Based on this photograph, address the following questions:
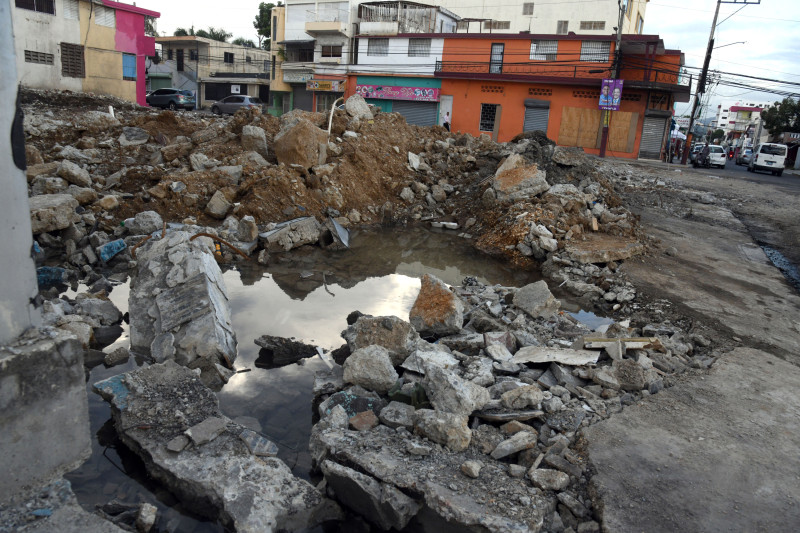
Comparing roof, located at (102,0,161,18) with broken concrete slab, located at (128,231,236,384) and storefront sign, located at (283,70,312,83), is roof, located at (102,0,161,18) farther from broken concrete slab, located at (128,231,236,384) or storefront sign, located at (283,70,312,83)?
broken concrete slab, located at (128,231,236,384)

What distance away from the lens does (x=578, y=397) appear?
4.01m

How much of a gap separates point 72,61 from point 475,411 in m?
26.1

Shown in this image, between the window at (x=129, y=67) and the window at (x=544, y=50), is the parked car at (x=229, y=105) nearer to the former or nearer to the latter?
the window at (x=129, y=67)

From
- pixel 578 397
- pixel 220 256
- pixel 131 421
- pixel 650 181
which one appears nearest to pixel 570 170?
pixel 650 181

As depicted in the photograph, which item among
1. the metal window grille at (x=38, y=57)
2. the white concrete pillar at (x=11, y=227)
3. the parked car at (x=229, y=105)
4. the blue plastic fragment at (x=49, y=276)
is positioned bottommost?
the blue plastic fragment at (x=49, y=276)

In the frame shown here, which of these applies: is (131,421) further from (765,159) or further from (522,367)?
(765,159)

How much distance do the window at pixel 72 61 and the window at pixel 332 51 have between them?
15326 mm

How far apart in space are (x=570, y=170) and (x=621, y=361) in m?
8.99

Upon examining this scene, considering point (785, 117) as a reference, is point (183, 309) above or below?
below

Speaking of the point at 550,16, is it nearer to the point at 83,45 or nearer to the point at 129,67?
the point at 129,67

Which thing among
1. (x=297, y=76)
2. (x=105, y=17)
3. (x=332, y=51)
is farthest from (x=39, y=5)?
(x=332, y=51)

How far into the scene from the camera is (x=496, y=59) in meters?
28.8

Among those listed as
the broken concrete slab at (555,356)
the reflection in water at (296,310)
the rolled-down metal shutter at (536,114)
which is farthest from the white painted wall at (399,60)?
the broken concrete slab at (555,356)

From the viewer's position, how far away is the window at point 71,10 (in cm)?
2207
